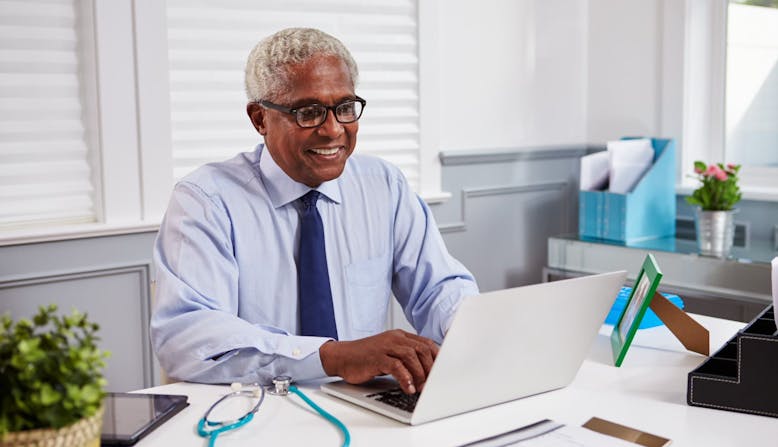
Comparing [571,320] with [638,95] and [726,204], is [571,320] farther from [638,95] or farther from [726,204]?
[638,95]

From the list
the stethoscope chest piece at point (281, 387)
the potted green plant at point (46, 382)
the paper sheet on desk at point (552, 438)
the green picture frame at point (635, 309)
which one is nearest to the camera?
the potted green plant at point (46, 382)

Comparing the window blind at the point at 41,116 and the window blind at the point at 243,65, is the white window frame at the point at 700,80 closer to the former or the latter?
the window blind at the point at 243,65

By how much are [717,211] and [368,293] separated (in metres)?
1.51

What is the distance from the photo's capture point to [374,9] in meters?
3.20

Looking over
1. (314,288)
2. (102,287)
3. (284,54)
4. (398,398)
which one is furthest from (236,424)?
(102,287)

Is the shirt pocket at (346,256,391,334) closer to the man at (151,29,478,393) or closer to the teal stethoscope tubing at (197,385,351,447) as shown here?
the man at (151,29,478,393)

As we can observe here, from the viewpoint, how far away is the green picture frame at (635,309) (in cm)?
159

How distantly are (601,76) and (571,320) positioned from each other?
8.35ft

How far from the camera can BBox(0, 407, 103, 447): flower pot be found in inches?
36.6

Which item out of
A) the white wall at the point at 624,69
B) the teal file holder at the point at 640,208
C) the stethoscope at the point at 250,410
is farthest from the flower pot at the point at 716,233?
the stethoscope at the point at 250,410

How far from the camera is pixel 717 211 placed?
2959 mm

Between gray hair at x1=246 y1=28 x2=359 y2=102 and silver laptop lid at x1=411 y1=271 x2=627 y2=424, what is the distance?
30.0 inches

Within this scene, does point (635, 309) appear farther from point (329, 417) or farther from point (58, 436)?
point (58, 436)

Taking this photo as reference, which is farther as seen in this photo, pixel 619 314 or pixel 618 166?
pixel 618 166
